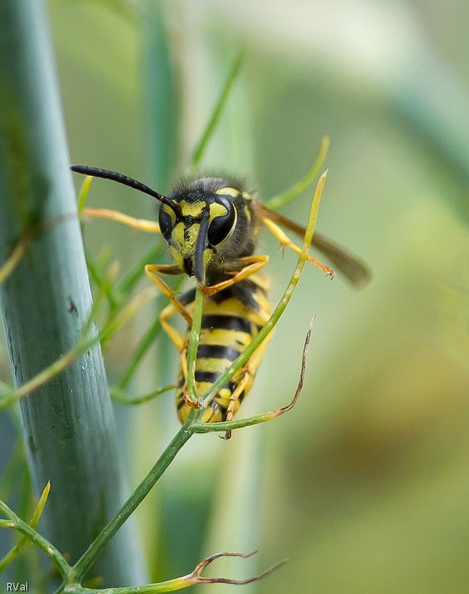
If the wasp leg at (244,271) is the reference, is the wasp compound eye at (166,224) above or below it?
above

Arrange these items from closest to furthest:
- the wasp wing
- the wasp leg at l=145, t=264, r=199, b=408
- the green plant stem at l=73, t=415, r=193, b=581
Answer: the green plant stem at l=73, t=415, r=193, b=581, the wasp leg at l=145, t=264, r=199, b=408, the wasp wing

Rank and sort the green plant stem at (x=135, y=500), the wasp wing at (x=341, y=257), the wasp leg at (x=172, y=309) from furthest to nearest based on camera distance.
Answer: the wasp wing at (x=341, y=257) < the wasp leg at (x=172, y=309) < the green plant stem at (x=135, y=500)

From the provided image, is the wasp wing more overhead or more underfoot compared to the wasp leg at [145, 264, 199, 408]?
more overhead

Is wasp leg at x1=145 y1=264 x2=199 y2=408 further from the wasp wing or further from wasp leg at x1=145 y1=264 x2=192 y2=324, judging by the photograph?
the wasp wing

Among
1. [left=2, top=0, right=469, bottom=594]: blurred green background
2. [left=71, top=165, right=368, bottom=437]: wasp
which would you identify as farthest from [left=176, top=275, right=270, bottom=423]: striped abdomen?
→ [left=2, top=0, right=469, bottom=594]: blurred green background

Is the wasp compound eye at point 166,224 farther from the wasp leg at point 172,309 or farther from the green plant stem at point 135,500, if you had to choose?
the green plant stem at point 135,500

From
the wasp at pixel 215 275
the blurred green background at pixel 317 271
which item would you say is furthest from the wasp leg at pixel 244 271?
the blurred green background at pixel 317 271

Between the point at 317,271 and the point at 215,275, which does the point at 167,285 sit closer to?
the point at 215,275
